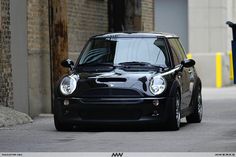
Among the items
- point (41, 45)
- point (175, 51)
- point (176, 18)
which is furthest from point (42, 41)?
point (176, 18)

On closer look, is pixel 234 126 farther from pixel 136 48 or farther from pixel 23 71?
pixel 23 71

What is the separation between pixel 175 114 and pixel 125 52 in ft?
5.08

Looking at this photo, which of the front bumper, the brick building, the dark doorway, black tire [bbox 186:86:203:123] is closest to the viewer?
the front bumper

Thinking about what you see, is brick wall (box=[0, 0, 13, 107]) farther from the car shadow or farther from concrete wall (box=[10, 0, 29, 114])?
the car shadow

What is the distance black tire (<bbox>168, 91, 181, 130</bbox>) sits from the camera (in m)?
14.3

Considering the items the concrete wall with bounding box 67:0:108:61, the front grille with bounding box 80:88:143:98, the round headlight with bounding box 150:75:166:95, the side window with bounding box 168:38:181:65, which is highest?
the concrete wall with bounding box 67:0:108:61

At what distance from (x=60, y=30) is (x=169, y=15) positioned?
18.2 meters

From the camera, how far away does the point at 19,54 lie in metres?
18.8

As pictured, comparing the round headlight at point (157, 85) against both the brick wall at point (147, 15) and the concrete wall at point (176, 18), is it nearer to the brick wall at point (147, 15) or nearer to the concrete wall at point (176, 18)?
the brick wall at point (147, 15)

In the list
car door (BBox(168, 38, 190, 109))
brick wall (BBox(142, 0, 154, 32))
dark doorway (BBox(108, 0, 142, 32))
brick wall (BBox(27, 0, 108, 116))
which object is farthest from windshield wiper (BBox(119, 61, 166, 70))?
brick wall (BBox(142, 0, 154, 32))

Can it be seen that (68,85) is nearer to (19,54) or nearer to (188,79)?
(188,79)

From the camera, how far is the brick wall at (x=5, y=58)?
58.8ft

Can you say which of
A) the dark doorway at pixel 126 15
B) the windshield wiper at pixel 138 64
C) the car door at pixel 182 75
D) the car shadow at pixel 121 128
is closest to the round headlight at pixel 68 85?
the car shadow at pixel 121 128

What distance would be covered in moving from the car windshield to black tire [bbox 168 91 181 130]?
737mm
